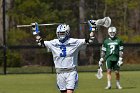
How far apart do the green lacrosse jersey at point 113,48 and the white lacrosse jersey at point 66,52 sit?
630cm

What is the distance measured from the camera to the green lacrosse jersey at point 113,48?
1822 cm

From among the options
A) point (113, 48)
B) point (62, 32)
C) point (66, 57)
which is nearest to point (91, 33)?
point (62, 32)

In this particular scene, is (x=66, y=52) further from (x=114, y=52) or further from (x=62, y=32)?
(x=114, y=52)

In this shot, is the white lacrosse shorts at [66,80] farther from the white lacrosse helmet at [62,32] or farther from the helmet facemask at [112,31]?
the helmet facemask at [112,31]

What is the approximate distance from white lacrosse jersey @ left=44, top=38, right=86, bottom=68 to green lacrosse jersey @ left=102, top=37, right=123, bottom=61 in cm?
630

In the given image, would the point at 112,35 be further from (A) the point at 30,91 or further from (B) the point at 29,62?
(B) the point at 29,62

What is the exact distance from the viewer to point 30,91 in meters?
17.3

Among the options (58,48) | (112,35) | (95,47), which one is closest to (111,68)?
(112,35)

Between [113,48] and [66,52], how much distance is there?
6.56m

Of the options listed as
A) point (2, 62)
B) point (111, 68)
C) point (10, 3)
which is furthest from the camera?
point (10, 3)

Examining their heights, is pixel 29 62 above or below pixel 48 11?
below

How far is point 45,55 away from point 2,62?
571 cm

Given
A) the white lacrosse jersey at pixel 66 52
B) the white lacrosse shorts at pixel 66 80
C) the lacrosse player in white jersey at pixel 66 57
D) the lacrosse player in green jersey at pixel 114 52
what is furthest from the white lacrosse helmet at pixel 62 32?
the lacrosse player in green jersey at pixel 114 52

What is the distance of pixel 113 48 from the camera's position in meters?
18.3
